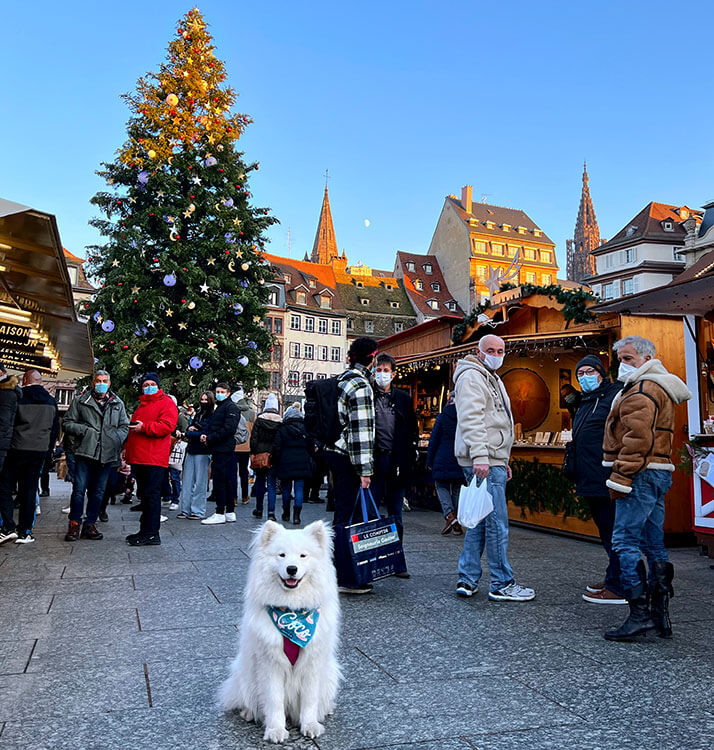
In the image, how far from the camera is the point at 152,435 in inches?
332

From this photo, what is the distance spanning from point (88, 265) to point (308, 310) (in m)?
41.7

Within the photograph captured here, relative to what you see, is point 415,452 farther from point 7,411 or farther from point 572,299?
point 7,411

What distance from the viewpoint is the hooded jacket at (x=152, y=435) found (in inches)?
332

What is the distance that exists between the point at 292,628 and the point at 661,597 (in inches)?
114

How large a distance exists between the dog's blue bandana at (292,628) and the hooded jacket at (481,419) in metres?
2.85

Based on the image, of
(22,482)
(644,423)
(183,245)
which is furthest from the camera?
(183,245)

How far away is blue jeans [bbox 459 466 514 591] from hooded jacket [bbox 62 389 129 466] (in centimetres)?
482

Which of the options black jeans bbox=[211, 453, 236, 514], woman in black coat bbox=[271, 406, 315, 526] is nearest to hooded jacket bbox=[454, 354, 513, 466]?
woman in black coat bbox=[271, 406, 315, 526]

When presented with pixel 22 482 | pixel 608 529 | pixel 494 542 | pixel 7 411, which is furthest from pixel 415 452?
pixel 22 482

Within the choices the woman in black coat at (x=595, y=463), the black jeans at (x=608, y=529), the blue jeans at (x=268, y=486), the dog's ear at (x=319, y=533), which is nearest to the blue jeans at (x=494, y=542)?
the woman in black coat at (x=595, y=463)

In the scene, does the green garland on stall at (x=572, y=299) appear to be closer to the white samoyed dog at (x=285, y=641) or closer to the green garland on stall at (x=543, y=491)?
the green garland on stall at (x=543, y=491)

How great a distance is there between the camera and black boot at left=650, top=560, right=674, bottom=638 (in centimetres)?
478

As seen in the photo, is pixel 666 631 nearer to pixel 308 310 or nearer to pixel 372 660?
pixel 372 660

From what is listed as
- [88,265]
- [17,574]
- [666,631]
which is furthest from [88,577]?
[88,265]
